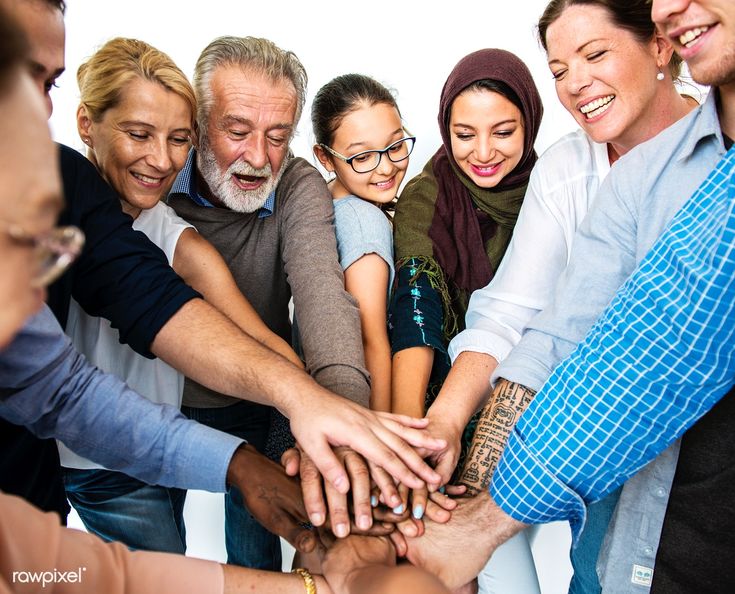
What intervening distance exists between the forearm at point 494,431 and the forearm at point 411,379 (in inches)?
8.6

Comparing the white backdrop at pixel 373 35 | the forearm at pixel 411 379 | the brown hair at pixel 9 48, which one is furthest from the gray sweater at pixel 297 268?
the brown hair at pixel 9 48

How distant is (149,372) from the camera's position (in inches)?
66.8

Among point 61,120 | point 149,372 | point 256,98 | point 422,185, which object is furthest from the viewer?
point 61,120

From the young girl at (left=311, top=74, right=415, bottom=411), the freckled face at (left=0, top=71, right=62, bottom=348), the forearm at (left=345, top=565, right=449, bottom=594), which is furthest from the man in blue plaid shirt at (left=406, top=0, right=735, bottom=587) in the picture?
the freckled face at (left=0, top=71, right=62, bottom=348)

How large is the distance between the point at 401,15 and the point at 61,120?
4.70ft

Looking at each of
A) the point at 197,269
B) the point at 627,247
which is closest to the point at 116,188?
the point at 197,269

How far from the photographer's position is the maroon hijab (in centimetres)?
195

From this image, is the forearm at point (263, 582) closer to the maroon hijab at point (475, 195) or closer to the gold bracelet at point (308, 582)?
the gold bracelet at point (308, 582)

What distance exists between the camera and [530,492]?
1.27 metres

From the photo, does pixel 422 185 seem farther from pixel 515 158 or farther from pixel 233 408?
pixel 233 408

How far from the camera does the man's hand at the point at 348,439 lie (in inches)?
54.2

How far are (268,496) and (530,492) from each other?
48 centimetres

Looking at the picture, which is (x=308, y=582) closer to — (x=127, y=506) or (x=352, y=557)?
(x=352, y=557)

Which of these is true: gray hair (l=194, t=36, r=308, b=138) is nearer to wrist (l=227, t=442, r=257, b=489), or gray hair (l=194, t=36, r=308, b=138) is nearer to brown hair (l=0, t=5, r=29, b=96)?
wrist (l=227, t=442, r=257, b=489)
